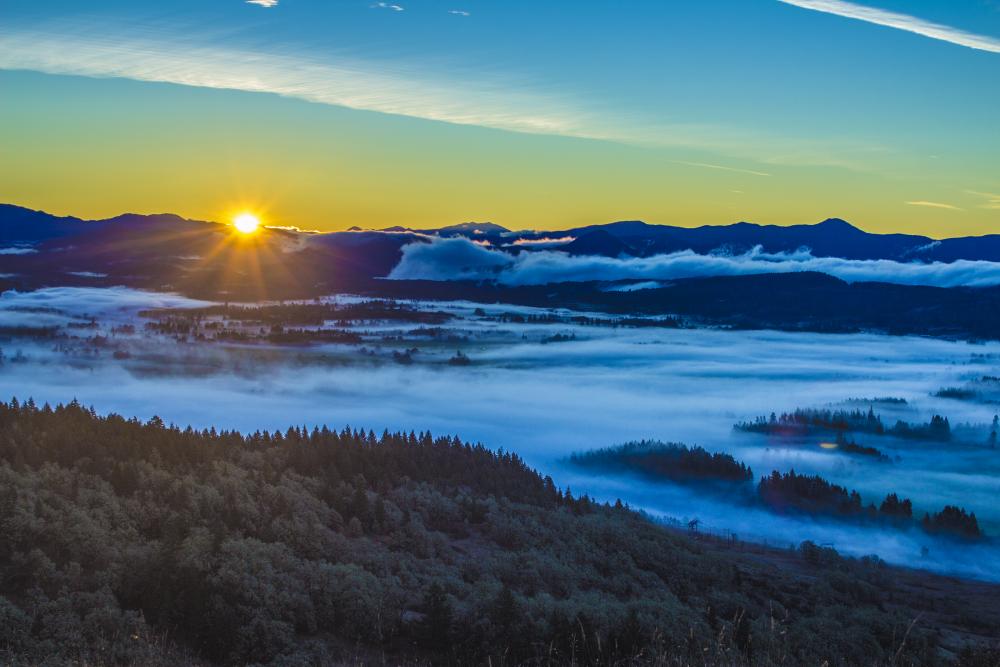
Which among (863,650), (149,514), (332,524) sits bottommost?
(863,650)

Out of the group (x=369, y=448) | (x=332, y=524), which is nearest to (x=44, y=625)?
(x=332, y=524)

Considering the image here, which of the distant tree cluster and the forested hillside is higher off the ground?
the forested hillside

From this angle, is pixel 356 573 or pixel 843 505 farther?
pixel 843 505

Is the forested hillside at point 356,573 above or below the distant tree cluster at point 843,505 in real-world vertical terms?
above

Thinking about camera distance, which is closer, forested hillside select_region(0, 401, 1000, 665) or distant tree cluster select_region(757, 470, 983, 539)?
forested hillside select_region(0, 401, 1000, 665)

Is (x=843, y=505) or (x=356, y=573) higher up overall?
(x=356, y=573)

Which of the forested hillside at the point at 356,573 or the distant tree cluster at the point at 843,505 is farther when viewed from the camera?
the distant tree cluster at the point at 843,505

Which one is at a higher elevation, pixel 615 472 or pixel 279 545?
pixel 279 545

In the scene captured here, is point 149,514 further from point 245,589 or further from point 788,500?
point 788,500
